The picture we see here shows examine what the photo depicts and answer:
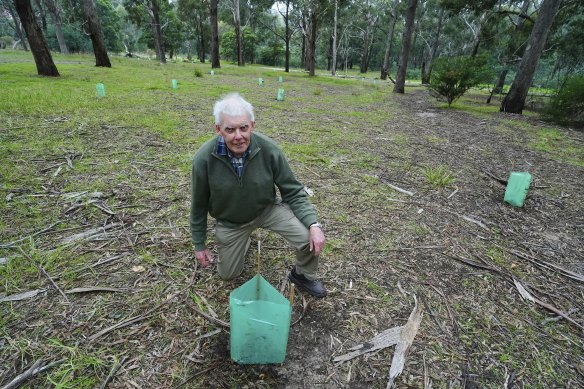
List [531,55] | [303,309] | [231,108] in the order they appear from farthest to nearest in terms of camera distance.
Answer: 1. [531,55]
2. [303,309]
3. [231,108]

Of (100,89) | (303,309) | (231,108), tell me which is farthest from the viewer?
(100,89)

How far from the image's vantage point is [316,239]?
7.66 feet

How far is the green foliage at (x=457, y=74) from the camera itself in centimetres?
1111

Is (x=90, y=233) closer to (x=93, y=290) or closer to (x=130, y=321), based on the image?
(x=93, y=290)

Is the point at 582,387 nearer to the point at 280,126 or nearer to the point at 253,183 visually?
the point at 253,183

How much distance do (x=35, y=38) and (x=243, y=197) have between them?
14.0 metres

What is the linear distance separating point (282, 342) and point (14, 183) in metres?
4.26

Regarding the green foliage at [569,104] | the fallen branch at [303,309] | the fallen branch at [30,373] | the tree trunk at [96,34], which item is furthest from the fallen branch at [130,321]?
the tree trunk at [96,34]

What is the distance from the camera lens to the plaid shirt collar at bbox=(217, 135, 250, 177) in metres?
2.28

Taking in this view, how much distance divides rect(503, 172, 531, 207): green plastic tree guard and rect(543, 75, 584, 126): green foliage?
322 inches

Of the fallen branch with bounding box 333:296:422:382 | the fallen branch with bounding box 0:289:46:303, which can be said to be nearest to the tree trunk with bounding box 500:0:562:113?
the fallen branch with bounding box 333:296:422:382

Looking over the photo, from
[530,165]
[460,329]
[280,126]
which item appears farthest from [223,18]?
[460,329]

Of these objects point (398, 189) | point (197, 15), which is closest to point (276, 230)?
point (398, 189)

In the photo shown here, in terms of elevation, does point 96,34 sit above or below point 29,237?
above
